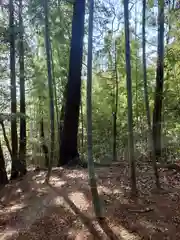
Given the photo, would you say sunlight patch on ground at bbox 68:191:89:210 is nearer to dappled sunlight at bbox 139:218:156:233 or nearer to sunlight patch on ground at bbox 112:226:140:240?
sunlight patch on ground at bbox 112:226:140:240

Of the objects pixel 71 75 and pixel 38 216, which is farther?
pixel 71 75

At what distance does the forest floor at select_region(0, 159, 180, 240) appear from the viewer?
359cm

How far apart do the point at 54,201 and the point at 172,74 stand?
20.2 ft

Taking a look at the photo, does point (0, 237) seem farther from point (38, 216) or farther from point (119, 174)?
point (119, 174)

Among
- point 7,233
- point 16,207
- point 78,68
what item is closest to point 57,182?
point 16,207

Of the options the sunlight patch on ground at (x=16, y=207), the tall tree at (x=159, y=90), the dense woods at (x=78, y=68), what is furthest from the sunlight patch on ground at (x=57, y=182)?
the tall tree at (x=159, y=90)

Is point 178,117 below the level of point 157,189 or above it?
above

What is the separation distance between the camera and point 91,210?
4.18m

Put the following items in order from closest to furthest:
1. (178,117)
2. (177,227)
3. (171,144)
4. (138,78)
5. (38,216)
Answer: (177,227)
(38,216)
(178,117)
(171,144)
(138,78)

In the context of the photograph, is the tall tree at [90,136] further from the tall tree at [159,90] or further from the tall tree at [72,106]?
the tall tree at [159,90]

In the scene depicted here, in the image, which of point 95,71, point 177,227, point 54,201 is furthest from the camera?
point 95,71

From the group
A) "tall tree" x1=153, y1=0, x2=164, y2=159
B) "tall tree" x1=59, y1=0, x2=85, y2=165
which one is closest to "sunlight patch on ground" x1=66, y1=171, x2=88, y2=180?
"tall tree" x1=59, y1=0, x2=85, y2=165

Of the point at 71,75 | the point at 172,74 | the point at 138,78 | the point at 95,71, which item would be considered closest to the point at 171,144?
the point at 172,74

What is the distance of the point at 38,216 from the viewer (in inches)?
172
